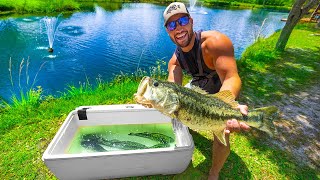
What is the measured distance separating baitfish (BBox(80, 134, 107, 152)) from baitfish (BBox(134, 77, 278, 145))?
2561 mm

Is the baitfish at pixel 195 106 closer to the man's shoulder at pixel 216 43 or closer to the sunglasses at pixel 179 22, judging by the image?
the man's shoulder at pixel 216 43

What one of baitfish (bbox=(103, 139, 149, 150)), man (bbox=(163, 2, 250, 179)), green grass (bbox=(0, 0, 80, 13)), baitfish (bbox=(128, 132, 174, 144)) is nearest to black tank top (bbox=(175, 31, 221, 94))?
man (bbox=(163, 2, 250, 179))

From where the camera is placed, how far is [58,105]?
7.28 meters

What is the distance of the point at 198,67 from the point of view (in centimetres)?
491

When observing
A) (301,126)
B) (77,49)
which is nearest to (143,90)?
(301,126)

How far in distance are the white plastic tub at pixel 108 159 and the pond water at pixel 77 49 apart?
4588 mm

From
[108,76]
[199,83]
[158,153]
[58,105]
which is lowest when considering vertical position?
[108,76]

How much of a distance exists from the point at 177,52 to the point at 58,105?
4310 mm

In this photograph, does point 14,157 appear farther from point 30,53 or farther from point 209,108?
point 30,53

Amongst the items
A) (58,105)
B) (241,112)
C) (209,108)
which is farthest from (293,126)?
(58,105)

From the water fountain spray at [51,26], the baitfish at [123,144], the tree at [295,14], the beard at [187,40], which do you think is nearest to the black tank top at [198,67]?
the beard at [187,40]

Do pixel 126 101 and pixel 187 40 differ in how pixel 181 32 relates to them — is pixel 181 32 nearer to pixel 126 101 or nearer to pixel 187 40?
pixel 187 40

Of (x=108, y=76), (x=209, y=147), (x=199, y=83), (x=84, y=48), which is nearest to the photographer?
(x=199, y=83)

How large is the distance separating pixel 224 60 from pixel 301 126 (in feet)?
14.2
